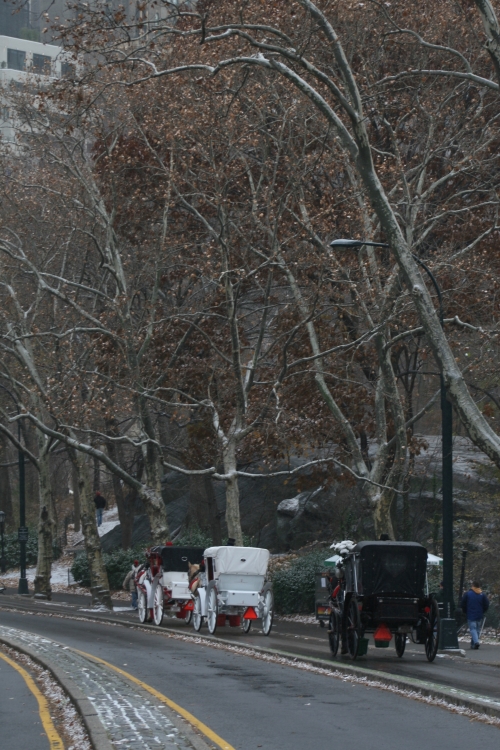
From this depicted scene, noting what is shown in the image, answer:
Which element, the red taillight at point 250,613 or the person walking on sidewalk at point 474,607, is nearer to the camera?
the person walking on sidewalk at point 474,607

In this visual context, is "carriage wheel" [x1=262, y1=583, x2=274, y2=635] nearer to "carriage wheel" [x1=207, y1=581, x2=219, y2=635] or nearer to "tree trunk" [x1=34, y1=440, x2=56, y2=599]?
"carriage wheel" [x1=207, y1=581, x2=219, y2=635]

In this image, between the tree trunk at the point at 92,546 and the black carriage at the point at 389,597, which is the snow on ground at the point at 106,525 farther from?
the black carriage at the point at 389,597

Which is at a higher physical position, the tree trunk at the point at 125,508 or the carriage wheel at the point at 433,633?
the tree trunk at the point at 125,508

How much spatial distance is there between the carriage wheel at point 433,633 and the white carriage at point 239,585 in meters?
6.33

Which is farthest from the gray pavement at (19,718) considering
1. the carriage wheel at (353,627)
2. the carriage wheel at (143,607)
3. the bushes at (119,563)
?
the bushes at (119,563)

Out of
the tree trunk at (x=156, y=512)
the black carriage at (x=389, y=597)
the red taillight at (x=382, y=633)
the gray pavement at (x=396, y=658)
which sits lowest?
the gray pavement at (x=396, y=658)

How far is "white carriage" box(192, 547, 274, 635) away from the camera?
23.7 meters

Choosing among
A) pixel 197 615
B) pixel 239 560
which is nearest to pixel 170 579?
pixel 197 615

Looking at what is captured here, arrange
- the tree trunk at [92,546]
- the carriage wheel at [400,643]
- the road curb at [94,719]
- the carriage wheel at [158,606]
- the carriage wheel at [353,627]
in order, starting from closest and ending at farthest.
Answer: the road curb at [94,719]
the carriage wheel at [353,627]
the carriage wheel at [400,643]
the carriage wheel at [158,606]
the tree trunk at [92,546]

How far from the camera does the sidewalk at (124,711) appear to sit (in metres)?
9.12

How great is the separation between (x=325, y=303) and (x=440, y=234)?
5.14 m

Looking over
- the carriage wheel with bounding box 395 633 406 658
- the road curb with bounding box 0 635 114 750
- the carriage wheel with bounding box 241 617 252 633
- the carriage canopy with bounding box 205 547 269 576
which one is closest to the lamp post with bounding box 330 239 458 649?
the carriage wheel with bounding box 395 633 406 658

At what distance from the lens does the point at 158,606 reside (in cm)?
2733

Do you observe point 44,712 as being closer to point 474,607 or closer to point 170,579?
point 474,607
